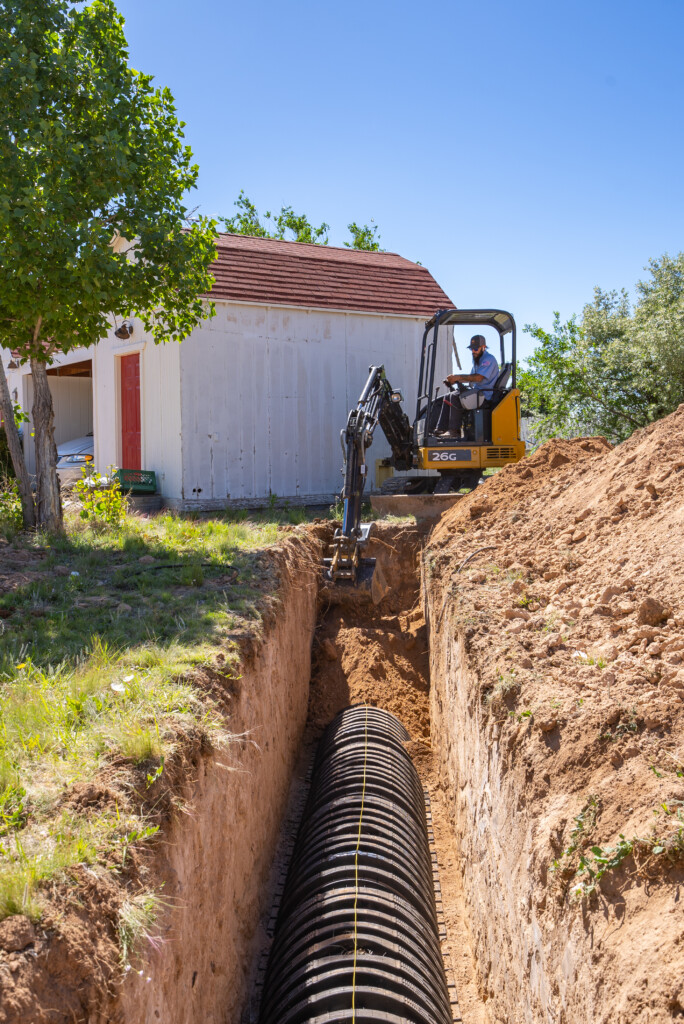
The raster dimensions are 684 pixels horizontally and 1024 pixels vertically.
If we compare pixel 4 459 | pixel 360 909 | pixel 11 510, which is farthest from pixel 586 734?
pixel 4 459

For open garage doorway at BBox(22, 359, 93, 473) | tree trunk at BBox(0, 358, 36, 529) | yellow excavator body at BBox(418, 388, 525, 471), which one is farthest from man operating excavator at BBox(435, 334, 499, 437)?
open garage doorway at BBox(22, 359, 93, 473)

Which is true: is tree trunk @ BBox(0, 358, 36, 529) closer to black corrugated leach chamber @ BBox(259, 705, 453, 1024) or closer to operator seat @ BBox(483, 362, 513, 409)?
black corrugated leach chamber @ BBox(259, 705, 453, 1024)

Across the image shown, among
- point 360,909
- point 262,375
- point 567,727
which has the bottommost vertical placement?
point 360,909

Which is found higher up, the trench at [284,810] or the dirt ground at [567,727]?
the dirt ground at [567,727]

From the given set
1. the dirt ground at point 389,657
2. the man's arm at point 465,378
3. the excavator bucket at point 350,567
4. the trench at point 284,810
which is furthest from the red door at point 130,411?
the excavator bucket at point 350,567

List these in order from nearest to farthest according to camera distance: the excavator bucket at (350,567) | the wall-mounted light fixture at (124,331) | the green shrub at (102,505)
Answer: the excavator bucket at (350,567) → the green shrub at (102,505) → the wall-mounted light fixture at (124,331)

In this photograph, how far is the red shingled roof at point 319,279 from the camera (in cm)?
1436

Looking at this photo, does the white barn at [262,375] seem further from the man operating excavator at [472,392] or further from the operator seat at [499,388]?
the operator seat at [499,388]

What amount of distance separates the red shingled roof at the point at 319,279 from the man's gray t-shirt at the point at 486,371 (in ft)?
13.7

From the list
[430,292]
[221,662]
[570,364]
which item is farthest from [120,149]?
[570,364]

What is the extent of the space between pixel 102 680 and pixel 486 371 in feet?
28.0

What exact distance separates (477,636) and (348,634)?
14.7ft

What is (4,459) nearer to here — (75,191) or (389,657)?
(75,191)

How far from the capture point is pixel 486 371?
→ 38.4ft
